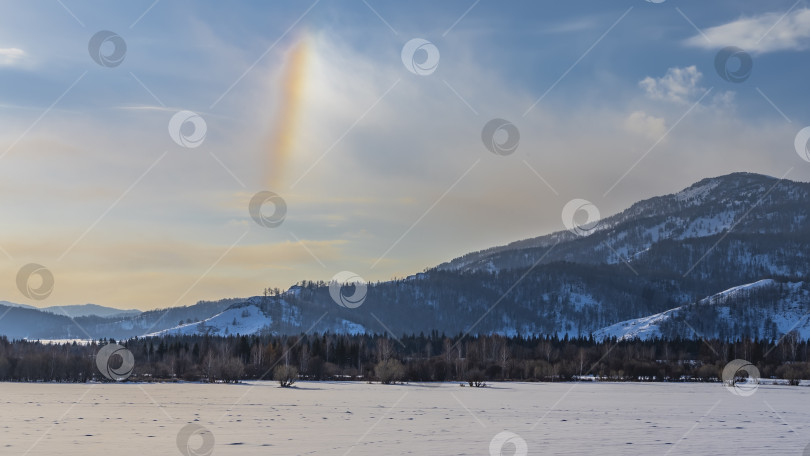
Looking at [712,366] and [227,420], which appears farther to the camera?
[712,366]

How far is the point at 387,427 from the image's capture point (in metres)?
51.0

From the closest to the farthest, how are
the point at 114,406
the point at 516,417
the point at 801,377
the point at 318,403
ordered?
the point at 516,417, the point at 114,406, the point at 318,403, the point at 801,377

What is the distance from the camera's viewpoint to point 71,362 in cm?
15138

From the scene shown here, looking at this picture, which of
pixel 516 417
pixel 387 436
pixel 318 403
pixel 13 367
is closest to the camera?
pixel 387 436

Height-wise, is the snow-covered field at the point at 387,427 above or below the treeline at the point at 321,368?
below

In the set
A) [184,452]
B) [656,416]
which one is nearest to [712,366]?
[656,416]

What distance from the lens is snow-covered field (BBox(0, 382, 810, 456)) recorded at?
40219mm

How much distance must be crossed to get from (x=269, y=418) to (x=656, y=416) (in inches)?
1189

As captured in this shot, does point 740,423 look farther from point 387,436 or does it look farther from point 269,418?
point 269,418

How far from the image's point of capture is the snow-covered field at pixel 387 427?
4022 centimetres

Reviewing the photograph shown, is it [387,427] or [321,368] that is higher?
[321,368]

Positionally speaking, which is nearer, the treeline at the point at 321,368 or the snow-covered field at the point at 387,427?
the snow-covered field at the point at 387,427

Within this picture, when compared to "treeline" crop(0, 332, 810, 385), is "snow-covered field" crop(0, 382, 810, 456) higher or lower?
lower

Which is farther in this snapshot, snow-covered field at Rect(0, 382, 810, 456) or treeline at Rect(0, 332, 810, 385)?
treeline at Rect(0, 332, 810, 385)
